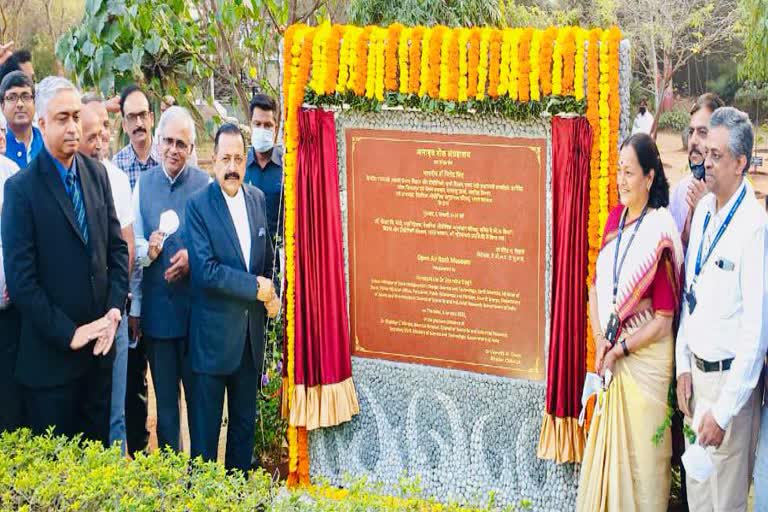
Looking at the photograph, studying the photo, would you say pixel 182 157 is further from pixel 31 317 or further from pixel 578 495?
pixel 578 495

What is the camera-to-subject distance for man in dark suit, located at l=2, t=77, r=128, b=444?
4934 millimetres

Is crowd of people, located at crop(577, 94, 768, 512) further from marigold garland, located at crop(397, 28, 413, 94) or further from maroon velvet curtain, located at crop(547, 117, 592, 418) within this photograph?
marigold garland, located at crop(397, 28, 413, 94)

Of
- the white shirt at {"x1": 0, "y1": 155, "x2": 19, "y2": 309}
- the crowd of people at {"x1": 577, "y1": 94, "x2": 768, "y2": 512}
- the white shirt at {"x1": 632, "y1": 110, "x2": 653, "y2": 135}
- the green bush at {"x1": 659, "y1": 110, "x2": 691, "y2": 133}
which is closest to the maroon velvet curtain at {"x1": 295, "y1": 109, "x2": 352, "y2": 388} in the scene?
the crowd of people at {"x1": 577, "y1": 94, "x2": 768, "y2": 512}

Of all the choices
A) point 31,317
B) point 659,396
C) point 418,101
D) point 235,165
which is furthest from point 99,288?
point 659,396

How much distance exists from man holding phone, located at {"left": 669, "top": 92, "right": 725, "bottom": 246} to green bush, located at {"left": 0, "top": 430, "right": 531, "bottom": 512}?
229 cm

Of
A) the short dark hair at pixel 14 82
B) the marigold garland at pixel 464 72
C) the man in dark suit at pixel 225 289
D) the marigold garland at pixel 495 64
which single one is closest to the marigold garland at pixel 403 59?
the marigold garland at pixel 464 72

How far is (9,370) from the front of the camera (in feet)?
17.5

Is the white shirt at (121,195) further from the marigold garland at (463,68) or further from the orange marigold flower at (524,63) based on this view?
the orange marigold flower at (524,63)

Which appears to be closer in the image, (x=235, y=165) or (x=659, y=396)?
(x=659, y=396)

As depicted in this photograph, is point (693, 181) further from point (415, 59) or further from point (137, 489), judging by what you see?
point (137, 489)

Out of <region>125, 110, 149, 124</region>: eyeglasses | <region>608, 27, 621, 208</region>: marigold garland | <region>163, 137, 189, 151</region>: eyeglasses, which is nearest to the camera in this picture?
<region>608, 27, 621, 208</region>: marigold garland

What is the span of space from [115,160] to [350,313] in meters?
1.98

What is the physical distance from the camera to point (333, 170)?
5.52 metres

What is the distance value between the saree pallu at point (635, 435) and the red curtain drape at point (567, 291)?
1.13 feet
